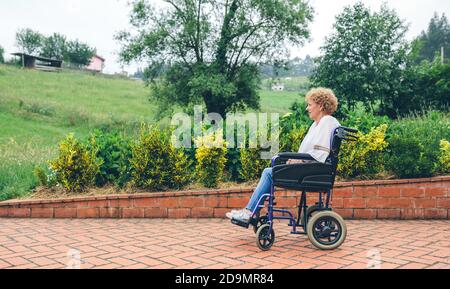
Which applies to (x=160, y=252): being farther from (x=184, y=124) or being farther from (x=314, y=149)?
(x=184, y=124)

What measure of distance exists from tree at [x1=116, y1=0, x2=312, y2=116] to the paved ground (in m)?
14.5

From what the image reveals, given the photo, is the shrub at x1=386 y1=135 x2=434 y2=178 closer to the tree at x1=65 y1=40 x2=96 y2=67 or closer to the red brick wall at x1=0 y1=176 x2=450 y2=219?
the red brick wall at x1=0 y1=176 x2=450 y2=219

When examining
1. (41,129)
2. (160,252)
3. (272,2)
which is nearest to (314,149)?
(160,252)

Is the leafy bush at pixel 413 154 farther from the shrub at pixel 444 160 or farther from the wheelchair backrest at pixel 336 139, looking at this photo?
the wheelchair backrest at pixel 336 139

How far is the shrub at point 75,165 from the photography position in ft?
21.2

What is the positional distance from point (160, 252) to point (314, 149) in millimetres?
1755

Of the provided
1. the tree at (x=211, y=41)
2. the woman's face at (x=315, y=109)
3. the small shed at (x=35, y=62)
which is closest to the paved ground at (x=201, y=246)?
the woman's face at (x=315, y=109)

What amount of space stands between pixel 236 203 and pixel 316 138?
2113 mm

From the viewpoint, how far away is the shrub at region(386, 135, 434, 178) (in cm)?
588

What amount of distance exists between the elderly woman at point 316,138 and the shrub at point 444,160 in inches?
105

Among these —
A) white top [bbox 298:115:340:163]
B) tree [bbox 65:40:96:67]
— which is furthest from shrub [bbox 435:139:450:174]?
tree [bbox 65:40:96:67]

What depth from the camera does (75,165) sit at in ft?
21.2
